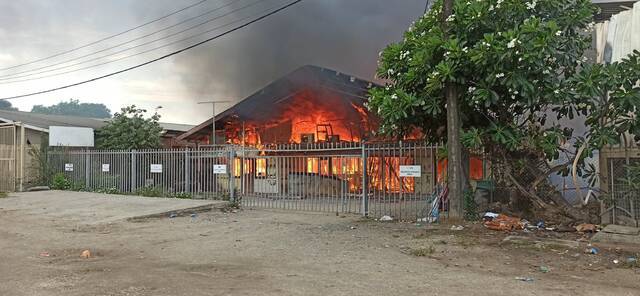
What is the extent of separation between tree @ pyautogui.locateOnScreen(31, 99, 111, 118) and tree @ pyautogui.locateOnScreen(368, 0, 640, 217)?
2644 inches

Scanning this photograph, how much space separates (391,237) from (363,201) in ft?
9.72

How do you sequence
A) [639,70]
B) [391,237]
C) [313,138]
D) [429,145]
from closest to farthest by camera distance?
[639,70], [391,237], [429,145], [313,138]

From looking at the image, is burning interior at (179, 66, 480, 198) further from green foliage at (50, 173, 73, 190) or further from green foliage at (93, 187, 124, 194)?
green foliage at (50, 173, 73, 190)

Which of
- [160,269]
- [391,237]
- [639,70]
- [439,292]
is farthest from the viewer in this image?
[391,237]

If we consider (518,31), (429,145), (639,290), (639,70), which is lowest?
(639,290)

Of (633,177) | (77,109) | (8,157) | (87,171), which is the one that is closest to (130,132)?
(87,171)

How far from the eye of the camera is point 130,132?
20.5 metres

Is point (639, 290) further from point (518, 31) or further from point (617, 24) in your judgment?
point (617, 24)

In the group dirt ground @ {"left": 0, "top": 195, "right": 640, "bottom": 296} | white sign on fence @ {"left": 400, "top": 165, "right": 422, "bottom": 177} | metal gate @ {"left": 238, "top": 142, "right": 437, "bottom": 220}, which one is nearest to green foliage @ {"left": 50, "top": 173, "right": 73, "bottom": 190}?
metal gate @ {"left": 238, "top": 142, "right": 437, "bottom": 220}

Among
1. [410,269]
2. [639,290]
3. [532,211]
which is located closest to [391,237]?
[410,269]

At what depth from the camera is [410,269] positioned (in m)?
6.39

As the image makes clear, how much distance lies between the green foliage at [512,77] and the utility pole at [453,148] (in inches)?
6.1

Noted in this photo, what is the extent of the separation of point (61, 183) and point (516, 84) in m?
17.7

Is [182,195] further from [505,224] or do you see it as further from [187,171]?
[505,224]
